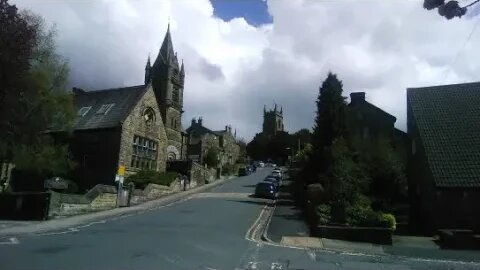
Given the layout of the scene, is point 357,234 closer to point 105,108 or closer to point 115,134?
point 115,134

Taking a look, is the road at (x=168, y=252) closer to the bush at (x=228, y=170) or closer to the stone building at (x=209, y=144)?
the stone building at (x=209, y=144)

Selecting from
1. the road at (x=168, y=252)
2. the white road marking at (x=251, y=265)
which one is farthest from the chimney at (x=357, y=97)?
the white road marking at (x=251, y=265)

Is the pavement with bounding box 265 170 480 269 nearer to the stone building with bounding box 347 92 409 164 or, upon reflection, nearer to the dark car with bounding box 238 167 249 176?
the stone building with bounding box 347 92 409 164

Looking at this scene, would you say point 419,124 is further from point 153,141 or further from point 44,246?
point 153,141

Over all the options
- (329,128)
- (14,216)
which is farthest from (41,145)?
(329,128)

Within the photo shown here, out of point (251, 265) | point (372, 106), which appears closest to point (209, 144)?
point (372, 106)

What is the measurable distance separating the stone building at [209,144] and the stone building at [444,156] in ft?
148

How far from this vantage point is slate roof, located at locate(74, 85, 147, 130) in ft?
152

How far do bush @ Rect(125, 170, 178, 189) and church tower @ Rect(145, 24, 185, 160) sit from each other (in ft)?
52.5

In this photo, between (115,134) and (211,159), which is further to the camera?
(211,159)

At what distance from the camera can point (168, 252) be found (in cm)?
1555

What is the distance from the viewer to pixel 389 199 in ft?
98.2

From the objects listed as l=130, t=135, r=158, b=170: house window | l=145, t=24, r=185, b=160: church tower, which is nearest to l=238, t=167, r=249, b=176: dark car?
l=145, t=24, r=185, b=160: church tower

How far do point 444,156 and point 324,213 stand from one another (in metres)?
8.29
